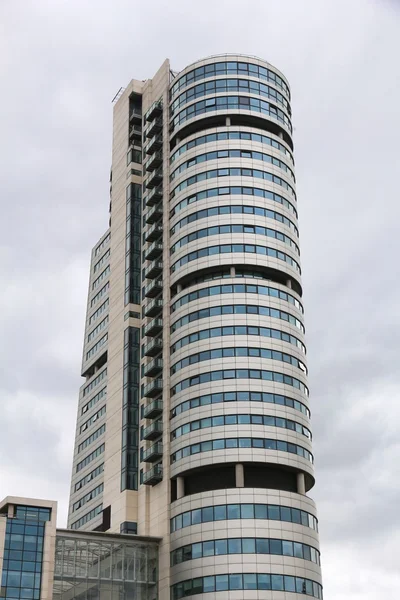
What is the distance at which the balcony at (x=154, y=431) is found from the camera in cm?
10130

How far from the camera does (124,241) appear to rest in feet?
405

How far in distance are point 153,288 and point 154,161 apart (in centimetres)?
1991

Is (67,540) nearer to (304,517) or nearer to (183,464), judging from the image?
(183,464)

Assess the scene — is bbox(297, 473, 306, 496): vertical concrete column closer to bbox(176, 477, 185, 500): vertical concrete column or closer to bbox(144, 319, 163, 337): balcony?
bbox(176, 477, 185, 500): vertical concrete column

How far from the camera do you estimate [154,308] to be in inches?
4299

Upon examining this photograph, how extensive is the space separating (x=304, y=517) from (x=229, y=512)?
8754 millimetres

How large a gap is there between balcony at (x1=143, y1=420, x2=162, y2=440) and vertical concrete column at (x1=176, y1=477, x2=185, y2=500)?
6989 millimetres

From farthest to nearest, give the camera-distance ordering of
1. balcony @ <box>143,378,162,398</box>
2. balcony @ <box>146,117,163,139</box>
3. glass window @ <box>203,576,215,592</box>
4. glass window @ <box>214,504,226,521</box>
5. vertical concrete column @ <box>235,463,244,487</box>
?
1. balcony @ <box>146,117,163,139</box>
2. balcony @ <box>143,378,162,398</box>
3. vertical concrete column @ <box>235,463,244,487</box>
4. glass window @ <box>214,504,226,521</box>
5. glass window @ <box>203,576,215,592</box>

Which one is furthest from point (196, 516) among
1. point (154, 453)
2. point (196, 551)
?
point (154, 453)

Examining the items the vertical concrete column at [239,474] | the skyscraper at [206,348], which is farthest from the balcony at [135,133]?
the vertical concrete column at [239,474]

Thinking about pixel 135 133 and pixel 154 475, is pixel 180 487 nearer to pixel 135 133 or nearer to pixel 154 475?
pixel 154 475

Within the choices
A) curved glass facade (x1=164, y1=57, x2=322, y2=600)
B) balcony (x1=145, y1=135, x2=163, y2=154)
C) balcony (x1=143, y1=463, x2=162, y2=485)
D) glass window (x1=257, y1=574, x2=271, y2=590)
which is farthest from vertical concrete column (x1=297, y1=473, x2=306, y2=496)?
balcony (x1=145, y1=135, x2=163, y2=154)

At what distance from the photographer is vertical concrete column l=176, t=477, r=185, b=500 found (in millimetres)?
95500

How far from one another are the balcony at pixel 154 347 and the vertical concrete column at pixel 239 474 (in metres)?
20.9
